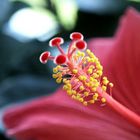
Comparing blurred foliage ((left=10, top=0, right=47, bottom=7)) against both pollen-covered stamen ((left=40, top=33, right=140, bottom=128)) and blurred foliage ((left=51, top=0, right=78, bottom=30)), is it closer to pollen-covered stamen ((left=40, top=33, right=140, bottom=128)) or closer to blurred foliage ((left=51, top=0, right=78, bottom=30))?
blurred foliage ((left=51, top=0, right=78, bottom=30))

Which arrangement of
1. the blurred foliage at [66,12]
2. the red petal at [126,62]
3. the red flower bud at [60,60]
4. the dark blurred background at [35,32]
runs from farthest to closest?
1. the blurred foliage at [66,12]
2. the dark blurred background at [35,32]
3. the red petal at [126,62]
4. the red flower bud at [60,60]

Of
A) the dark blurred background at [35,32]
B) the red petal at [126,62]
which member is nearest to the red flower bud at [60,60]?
the red petal at [126,62]

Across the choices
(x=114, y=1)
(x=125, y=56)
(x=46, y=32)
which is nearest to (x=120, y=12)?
(x=114, y=1)

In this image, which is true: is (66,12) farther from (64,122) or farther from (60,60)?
(60,60)

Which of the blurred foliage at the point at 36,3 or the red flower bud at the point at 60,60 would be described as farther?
the blurred foliage at the point at 36,3

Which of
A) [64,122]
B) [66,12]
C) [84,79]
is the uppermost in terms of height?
[84,79]

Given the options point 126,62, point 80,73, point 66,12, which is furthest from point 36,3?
point 80,73

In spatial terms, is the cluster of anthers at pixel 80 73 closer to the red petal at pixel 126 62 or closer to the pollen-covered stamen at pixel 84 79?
the pollen-covered stamen at pixel 84 79
